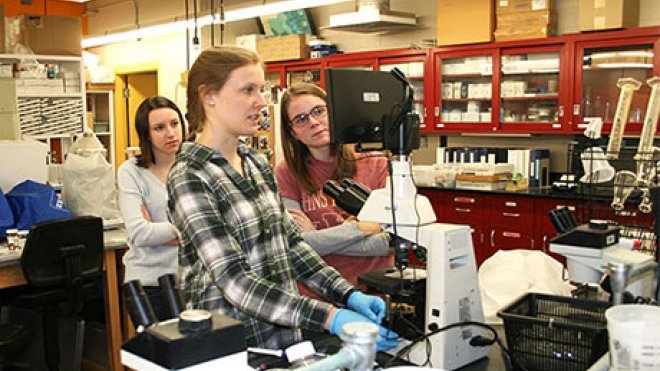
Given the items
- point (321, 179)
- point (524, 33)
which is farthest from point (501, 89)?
point (321, 179)

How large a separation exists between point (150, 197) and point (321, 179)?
3.27 ft

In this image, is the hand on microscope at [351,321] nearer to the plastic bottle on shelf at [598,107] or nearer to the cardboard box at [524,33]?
the plastic bottle on shelf at [598,107]

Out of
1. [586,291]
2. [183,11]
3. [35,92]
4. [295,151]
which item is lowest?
[586,291]

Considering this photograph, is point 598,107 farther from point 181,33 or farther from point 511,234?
point 181,33

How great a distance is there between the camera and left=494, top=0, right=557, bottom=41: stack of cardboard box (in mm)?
5098

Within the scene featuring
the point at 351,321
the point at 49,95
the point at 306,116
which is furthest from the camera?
the point at 49,95

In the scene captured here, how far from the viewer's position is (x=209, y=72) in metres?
1.75

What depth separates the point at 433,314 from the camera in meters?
1.60

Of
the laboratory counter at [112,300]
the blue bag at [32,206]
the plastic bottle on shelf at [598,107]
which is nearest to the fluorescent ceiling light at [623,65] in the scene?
the plastic bottle on shelf at [598,107]

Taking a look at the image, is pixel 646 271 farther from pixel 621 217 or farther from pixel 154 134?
pixel 154 134

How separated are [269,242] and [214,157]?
25cm

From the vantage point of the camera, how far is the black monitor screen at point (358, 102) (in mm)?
1725

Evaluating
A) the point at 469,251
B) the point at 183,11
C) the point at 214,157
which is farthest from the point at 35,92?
the point at 469,251

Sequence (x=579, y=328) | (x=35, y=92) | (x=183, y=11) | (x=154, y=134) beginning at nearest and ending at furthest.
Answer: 1. (x=579, y=328)
2. (x=154, y=134)
3. (x=35, y=92)
4. (x=183, y=11)
